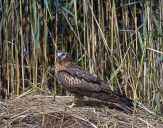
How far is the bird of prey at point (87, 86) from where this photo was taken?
518cm

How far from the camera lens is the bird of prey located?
5.18 m

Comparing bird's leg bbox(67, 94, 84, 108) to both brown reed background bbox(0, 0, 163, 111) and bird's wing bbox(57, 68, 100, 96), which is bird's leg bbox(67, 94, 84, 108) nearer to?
bird's wing bbox(57, 68, 100, 96)

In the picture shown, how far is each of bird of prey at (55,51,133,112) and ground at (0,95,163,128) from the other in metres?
0.11

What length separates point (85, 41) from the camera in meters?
6.03

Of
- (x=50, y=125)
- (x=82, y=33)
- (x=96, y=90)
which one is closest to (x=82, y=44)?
(x=82, y=33)

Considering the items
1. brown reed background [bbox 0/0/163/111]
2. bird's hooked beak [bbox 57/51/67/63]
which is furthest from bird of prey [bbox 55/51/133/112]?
brown reed background [bbox 0/0/163/111]

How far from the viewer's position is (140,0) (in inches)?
229

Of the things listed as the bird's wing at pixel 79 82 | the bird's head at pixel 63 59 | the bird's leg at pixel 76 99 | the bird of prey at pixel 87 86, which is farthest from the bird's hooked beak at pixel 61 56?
the bird's leg at pixel 76 99

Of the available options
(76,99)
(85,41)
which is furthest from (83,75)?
(85,41)

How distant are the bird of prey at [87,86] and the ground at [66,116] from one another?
0.37 feet

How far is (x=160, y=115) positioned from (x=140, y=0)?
125 cm

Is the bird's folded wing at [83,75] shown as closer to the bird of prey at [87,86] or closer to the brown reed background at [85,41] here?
the bird of prey at [87,86]

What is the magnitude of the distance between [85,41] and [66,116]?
1353mm

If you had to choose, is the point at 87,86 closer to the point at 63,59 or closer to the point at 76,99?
the point at 76,99
